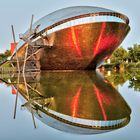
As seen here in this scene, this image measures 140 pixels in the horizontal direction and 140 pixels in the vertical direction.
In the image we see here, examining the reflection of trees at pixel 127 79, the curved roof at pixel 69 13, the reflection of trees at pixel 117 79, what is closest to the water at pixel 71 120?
the reflection of trees at pixel 127 79

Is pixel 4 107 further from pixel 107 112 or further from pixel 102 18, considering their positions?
pixel 102 18

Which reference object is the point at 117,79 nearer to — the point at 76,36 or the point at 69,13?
the point at 76,36

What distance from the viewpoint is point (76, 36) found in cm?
2888

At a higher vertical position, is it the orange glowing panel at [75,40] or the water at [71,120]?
the orange glowing panel at [75,40]

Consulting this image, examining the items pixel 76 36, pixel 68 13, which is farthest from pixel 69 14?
pixel 76 36

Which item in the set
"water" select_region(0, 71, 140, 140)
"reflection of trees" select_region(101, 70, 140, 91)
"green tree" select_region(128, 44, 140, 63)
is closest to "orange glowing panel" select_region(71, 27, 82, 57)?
"reflection of trees" select_region(101, 70, 140, 91)

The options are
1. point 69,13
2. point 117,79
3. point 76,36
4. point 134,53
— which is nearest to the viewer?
point 117,79

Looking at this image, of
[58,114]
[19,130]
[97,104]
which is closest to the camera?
[19,130]

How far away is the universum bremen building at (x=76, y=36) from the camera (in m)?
28.4

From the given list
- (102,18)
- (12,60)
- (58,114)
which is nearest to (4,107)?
(58,114)

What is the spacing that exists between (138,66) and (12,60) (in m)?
18.2

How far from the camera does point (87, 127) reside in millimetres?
4992

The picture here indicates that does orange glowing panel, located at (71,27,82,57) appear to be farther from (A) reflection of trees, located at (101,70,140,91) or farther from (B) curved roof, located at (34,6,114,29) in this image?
(A) reflection of trees, located at (101,70,140,91)

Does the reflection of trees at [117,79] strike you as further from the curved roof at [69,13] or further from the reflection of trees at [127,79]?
the curved roof at [69,13]
